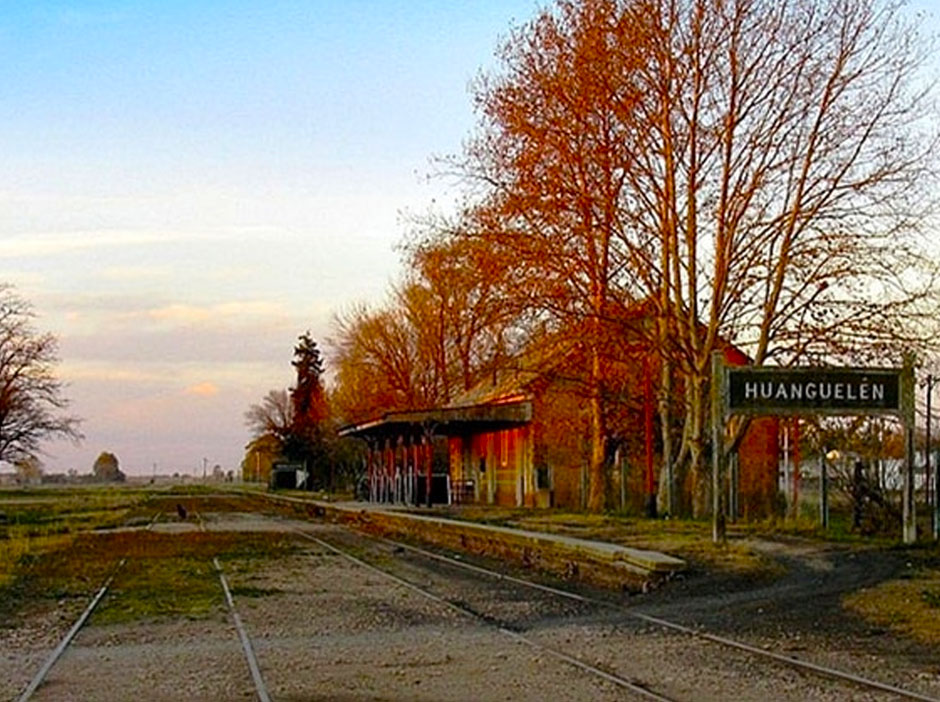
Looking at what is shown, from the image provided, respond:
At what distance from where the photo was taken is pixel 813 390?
22250mm

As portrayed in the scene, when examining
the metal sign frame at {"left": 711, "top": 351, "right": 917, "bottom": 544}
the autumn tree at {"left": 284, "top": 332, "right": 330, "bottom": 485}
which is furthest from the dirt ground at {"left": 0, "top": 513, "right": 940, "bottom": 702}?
the autumn tree at {"left": 284, "top": 332, "right": 330, "bottom": 485}

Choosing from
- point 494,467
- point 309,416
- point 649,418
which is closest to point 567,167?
point 649,418

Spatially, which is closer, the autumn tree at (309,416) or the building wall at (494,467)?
the building wall at (494,467)

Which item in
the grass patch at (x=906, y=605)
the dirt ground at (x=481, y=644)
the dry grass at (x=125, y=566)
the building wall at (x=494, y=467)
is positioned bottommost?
the dry grass at (x=125, y=566)

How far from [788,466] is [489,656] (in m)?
26.5

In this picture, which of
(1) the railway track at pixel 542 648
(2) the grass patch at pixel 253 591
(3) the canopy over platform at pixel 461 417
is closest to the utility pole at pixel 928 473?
(1) the railway track at pixel 542 648

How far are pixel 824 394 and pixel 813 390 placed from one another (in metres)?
0.18

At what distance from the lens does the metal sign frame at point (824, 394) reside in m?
22.2

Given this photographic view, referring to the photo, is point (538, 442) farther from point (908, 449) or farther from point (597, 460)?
point (908, 449)

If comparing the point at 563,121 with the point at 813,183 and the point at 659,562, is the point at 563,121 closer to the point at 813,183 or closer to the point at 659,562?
the point at 813,183

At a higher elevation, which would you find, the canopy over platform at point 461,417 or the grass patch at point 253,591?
the canopy over platform at point 461,417

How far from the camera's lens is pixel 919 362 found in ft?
91.8

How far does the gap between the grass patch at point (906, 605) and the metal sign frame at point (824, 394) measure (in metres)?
4.20

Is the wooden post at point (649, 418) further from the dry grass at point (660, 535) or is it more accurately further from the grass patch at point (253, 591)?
the grass patch at point (253, 591)
